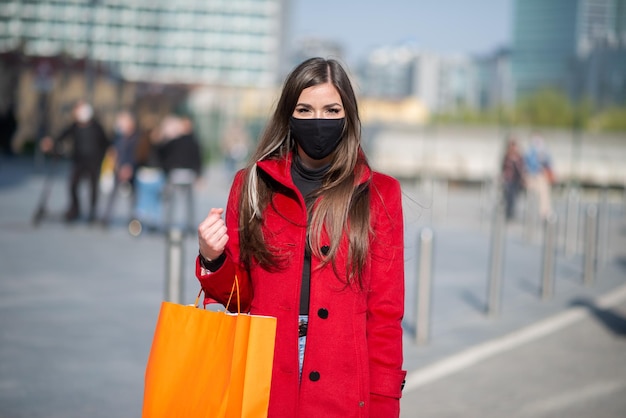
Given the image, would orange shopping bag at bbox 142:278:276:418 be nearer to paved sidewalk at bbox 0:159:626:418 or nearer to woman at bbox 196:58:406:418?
woman at bbox 196:58:406:418

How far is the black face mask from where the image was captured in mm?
2893

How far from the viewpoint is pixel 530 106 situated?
1564 inches

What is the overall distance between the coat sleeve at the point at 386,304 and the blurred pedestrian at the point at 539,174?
18787mm

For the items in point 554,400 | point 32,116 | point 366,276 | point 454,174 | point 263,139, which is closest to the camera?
Result: point 366,276

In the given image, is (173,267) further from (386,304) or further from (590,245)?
(590,245)

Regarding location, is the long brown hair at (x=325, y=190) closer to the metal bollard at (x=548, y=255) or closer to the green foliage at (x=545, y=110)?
the metal bollard at (x=548, y=255)

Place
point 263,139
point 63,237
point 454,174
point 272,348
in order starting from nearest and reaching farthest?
point 272,348
point 263,139
point 63,237
point 454,174

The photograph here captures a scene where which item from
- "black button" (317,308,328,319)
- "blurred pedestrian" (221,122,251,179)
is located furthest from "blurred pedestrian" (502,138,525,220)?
"black button" (317,308,328,319)

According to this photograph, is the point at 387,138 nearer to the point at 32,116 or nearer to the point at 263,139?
the point at 32,116

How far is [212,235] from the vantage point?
2.76 meters

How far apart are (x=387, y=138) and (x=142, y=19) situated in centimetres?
11171

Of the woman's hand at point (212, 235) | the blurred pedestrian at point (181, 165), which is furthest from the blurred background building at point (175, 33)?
the woman's hand at point (212, 235)

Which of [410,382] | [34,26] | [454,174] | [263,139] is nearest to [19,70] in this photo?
[454,174]

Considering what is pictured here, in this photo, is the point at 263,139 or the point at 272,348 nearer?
the point at 272,348
